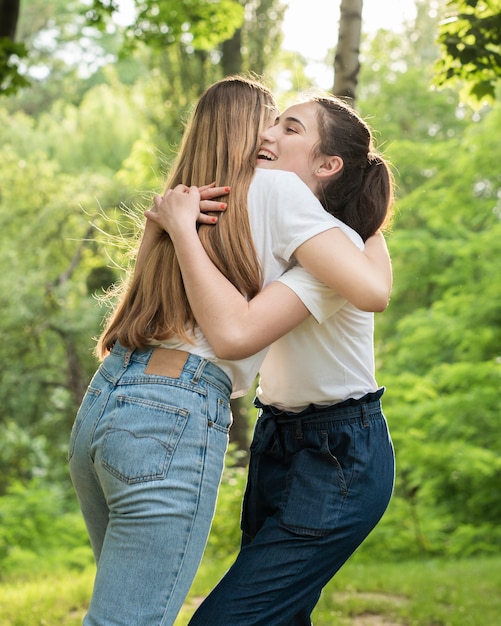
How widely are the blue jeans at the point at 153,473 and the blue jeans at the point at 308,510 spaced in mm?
229

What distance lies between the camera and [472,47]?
4.24 meters

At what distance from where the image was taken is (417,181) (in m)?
13.9

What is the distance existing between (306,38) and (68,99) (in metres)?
18.5

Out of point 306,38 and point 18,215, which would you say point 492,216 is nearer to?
point 306,38

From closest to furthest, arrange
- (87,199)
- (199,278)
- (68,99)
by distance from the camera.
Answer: (199,278), (87,199), (68,99)

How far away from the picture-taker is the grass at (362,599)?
15.9 feet

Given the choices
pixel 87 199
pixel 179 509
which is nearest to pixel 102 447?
pixel 179 509

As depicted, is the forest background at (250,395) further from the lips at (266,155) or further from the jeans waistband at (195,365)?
the jeans waistband at (195,365)

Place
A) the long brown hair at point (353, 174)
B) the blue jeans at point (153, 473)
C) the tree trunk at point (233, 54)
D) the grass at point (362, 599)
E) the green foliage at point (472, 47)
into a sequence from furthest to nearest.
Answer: the tree trunk at point (233, 54) → the grass at point (362, 599) → the green foliage at point (472, 47) → the long brown hair at point (353, 174) → the blue jeans at point (153, 473)

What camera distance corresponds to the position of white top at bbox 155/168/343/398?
1.96m

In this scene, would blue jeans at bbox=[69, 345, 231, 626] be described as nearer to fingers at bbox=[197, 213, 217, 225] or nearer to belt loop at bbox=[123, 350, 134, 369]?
belt loop at bbox=[123, 350, 134, 369]

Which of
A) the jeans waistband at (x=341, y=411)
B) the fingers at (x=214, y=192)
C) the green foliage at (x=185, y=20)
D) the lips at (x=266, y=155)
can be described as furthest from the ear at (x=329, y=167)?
the green foliage at (x=185, y=20)

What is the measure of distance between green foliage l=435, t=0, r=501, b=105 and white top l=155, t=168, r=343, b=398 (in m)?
2.60

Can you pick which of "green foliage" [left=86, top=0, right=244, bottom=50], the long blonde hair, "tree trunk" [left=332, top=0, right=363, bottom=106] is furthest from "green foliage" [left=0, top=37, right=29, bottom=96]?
the long blonde hair
